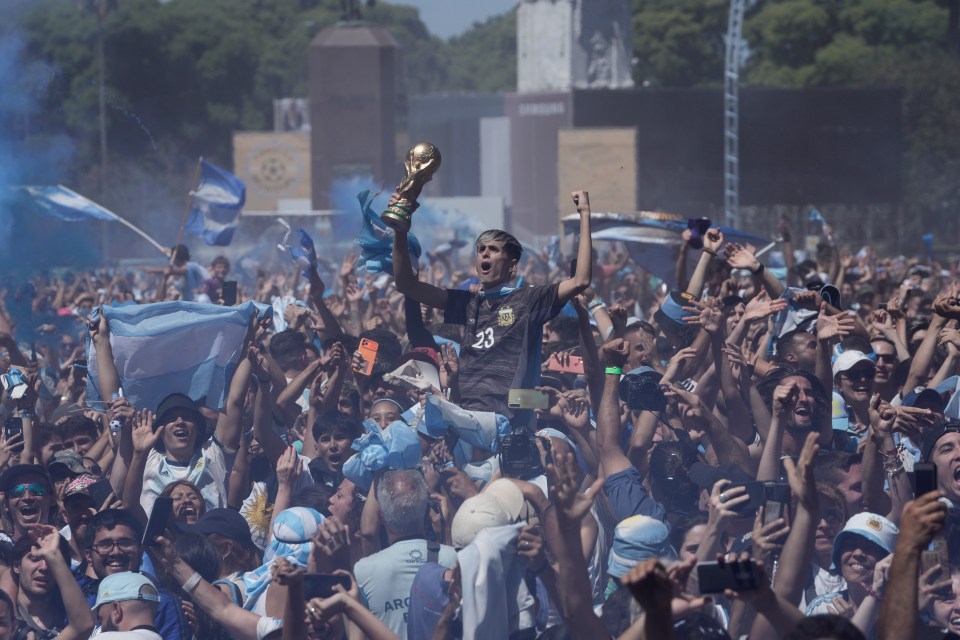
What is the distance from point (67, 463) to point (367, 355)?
4.70 feet

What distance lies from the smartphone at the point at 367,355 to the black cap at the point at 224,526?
1.17 metres

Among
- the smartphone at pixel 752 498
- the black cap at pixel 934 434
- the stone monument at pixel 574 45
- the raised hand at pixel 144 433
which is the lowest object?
the raised hand at pixel 144 433

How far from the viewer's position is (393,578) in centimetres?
529

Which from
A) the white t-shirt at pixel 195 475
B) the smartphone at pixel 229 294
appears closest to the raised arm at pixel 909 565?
the white t-shirt at pixel 195 475

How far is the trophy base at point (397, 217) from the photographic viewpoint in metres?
5.64

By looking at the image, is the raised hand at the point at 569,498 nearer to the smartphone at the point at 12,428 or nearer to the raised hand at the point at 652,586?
the raised hand at the point at 652,586

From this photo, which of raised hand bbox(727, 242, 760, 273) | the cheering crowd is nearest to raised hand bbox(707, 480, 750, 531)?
the cheering crowd

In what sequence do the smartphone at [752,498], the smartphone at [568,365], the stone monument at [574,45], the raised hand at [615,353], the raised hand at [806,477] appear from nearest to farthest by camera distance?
the raised hand at [806,477], the smartphone at [752,498], the raised hand at [615,353], the smartphone at [568,365], the stone monument at [574,45]

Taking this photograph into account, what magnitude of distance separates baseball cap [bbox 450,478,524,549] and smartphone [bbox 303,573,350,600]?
0.47 meters

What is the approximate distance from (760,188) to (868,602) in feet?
142

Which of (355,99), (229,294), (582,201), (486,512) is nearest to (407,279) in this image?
(582,201)

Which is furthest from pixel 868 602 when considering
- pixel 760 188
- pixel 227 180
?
pixel 760 188

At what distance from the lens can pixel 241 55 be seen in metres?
60.0

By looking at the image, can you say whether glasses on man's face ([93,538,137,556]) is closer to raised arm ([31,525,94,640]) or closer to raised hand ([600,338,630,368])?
raised arm ([31,525,94,640])
